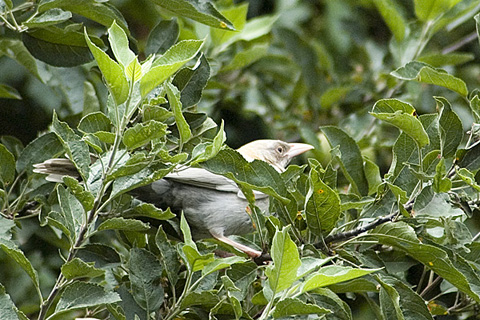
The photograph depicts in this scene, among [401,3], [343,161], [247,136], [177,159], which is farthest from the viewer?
[401,3]

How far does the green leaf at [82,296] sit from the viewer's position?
2.65 metres

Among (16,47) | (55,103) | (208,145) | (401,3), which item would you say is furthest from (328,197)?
(401,3)

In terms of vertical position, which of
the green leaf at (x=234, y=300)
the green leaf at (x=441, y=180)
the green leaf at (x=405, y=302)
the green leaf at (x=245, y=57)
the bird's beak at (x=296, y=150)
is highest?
the green leaf at (x=441, y=180)

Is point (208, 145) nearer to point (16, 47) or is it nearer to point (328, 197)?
point (328, 197)

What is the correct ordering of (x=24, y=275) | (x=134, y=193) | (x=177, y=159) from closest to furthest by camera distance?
(x=177, y=159) < (x=134, y=193) < (x=24, y=275)

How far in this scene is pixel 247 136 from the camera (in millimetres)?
5801

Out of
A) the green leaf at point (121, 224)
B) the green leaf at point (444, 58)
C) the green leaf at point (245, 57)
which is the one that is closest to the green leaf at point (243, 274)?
the green leaf at point (121, 224)

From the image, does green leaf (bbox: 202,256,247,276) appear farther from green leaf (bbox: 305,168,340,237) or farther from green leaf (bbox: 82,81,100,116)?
green leaf (bbox: 82,81,100,116)

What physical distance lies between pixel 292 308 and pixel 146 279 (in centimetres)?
72

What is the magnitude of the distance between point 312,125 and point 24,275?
2.51 meters

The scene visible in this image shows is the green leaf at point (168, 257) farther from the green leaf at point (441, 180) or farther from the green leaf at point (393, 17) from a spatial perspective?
the green leaf at point (393, 17)

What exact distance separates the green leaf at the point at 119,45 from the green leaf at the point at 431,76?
121cm

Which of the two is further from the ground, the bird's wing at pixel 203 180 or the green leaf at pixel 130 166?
the green leaf at pixel 130 166

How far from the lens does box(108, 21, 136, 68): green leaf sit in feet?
8.08
